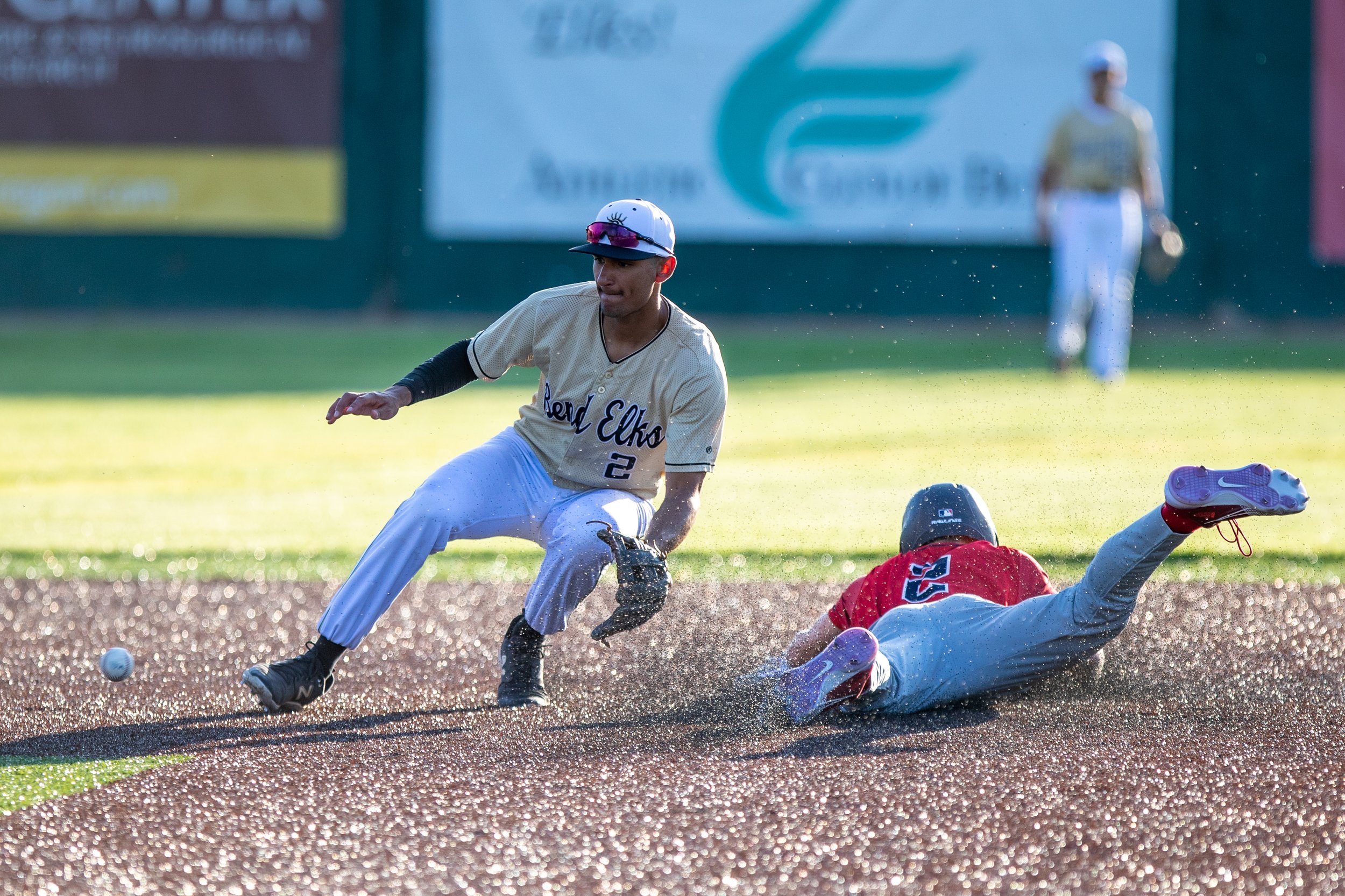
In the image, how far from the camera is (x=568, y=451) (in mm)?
4793

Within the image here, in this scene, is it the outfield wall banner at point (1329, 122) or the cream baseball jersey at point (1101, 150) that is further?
the outfield wall banner at point (1329, 122)

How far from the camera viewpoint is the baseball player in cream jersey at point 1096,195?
1229 cm

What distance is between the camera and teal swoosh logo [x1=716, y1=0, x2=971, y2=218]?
54.9 feet

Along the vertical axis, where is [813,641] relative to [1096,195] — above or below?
below

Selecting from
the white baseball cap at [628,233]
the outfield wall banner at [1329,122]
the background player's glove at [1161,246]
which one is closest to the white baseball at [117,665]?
the white baseball cap at [628,233]

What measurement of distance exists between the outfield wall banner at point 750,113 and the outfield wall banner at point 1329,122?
2386 millimetres

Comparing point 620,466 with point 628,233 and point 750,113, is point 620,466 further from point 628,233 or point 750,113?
point 750,113

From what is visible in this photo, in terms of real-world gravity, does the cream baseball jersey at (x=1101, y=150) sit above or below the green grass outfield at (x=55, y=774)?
above

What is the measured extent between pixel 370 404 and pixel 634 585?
3.31 feet

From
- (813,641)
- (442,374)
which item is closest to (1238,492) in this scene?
(813,641)

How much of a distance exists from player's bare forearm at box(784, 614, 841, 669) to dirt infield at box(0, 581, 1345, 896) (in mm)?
251

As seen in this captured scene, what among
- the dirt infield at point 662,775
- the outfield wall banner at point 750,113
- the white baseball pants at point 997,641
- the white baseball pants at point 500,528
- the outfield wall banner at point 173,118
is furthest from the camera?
the outfield wall banner at point 173,118

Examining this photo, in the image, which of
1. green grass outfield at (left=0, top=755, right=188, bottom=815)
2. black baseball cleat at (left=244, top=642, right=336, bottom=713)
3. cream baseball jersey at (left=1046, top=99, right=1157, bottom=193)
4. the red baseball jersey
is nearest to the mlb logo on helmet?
the red baseball jersey

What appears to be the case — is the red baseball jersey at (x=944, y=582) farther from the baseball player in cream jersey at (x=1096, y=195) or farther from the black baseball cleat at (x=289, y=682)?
the baseball player in cream jersey at (x=1096, y=195)
